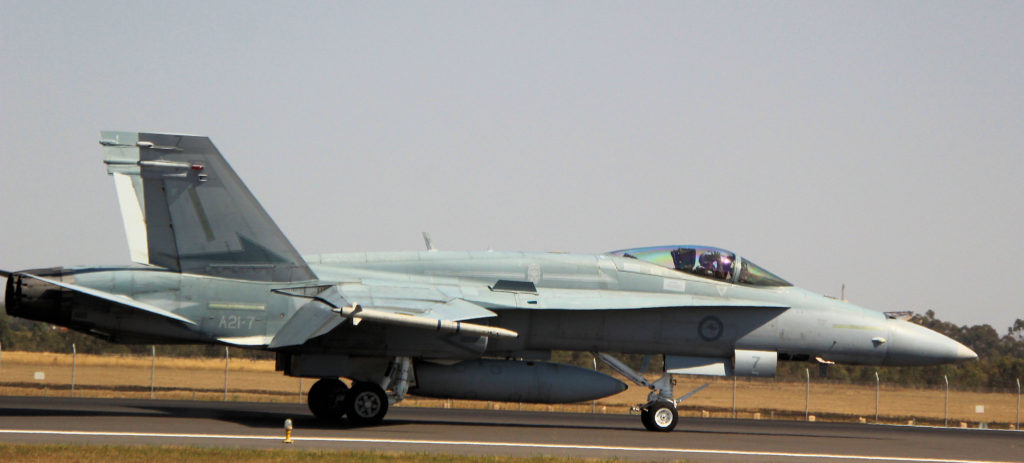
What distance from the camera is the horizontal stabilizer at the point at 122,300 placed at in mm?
15391

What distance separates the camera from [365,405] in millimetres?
16344

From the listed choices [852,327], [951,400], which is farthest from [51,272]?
[951,400]

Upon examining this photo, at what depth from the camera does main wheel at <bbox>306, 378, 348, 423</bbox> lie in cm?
1706

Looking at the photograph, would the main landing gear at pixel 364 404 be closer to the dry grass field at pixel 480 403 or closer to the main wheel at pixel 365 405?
the main wheel at pixel 365 405

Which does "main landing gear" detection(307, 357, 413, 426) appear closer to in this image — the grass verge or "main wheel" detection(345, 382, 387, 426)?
"main wheel" detection(345, 382, 387, 426)

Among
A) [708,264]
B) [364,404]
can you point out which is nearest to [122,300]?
[364,404]

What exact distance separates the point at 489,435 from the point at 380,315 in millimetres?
2831

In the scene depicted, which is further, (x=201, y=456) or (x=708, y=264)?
(x=708, y=264)

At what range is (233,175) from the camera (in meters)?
16.6

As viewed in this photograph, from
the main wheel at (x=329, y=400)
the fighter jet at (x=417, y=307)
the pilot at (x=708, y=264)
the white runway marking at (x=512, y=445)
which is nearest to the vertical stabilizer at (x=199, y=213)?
the fighter jet at (x=417, y=307)

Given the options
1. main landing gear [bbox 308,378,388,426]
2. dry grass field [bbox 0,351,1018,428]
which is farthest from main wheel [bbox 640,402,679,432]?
dry grass field [bbox 0,351,1018,428]

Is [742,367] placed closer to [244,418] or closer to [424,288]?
[424,288]

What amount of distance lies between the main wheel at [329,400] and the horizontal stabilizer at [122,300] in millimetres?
2422

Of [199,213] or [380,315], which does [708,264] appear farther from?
[199,213]
